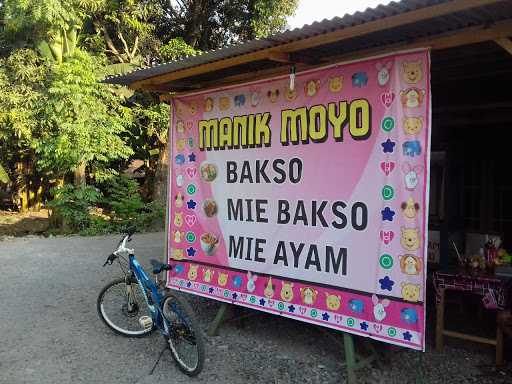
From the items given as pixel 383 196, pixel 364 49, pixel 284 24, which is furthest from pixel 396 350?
pixel 284 24

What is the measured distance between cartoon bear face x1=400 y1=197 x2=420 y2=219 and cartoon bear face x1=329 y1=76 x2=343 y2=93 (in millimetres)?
1119

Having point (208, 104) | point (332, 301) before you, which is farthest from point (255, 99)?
point (332, 301)

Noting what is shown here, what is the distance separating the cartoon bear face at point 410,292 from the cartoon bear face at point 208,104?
2.70 meters

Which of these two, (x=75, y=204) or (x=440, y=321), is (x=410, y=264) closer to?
(x=440, y=321)

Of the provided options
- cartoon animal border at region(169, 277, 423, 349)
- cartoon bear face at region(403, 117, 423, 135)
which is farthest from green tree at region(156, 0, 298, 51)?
cartoon bear face at region(403, 117, 423, 135)

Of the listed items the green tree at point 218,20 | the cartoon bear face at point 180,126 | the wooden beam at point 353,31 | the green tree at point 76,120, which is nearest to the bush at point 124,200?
the green tree at point 76,120

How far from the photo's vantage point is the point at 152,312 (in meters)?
4.39

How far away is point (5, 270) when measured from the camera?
27.6 feet

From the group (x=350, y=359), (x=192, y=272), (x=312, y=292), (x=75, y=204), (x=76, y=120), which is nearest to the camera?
(x=350, y=359)

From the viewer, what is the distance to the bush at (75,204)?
527 inches

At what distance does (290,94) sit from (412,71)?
3.85 ft

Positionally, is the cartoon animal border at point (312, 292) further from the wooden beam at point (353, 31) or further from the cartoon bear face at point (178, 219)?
the wooden beam at point (353, 31)

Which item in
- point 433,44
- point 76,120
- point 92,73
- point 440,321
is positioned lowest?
point 440,321

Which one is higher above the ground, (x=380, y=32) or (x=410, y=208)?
(x=380, y=32)
